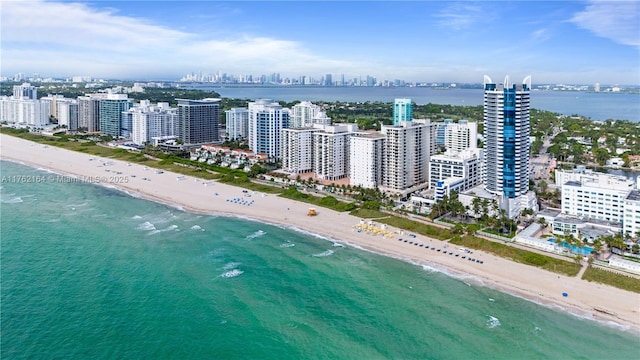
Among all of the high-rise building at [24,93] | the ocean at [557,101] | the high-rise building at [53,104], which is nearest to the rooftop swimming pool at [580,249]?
the ocean at [557,101]

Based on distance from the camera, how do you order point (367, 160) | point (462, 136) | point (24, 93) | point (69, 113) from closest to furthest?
point (367, 160)
point (462, 136)
point (69, 113)
point (24, 93)

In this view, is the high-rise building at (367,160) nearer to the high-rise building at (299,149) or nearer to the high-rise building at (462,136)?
the high-rise building at (299,149)

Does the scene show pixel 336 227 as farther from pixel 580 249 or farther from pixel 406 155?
pixel 580 249

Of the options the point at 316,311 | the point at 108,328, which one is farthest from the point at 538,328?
the point at 108,328

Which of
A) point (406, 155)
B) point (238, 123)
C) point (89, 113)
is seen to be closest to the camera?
point (406, 155)

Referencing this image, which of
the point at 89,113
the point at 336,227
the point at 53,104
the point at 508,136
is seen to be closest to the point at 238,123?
the point at 89,113

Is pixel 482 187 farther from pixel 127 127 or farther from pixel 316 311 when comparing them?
pixel 127 127

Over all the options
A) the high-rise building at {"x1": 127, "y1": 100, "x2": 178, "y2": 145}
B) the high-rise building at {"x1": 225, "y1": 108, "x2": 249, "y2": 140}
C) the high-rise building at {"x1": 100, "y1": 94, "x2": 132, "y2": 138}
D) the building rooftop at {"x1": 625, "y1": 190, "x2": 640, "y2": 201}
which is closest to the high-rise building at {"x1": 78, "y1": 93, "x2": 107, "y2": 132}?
the high-rise building at {"x1": 100, "y1": 94, "x2": 132, "y2": 138}

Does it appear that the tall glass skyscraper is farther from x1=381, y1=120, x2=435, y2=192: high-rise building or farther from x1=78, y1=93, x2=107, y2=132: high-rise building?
x1=78, y1=93, x2=107, y2=132: high-rise building
